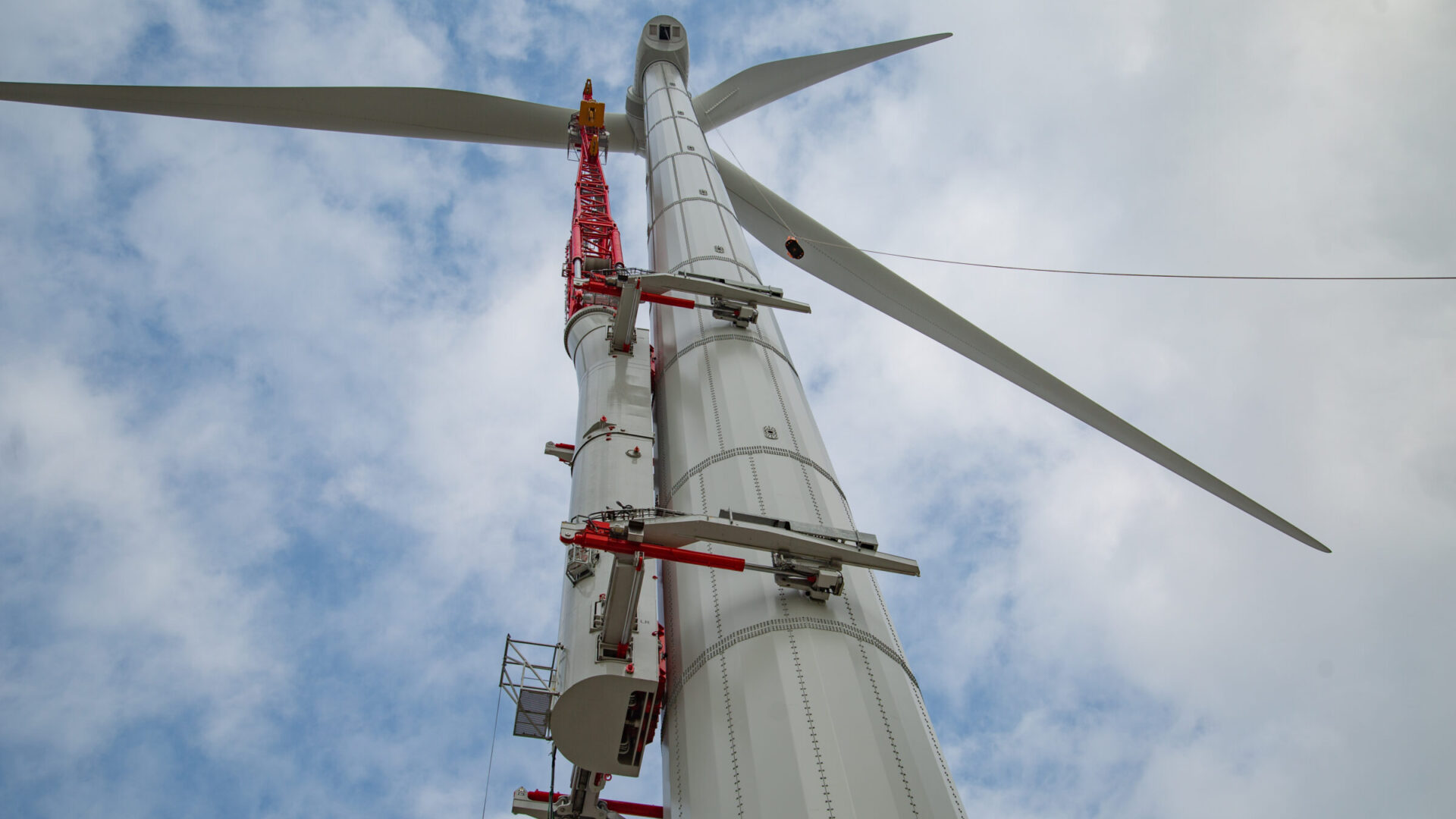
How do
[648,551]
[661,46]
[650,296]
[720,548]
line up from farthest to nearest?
[661,46] → [650,296] → [720,548] → [648,551]

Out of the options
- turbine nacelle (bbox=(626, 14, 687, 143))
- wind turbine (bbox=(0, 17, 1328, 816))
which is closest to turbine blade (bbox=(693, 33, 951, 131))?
turbine nacelle (bbox=(626, 14, 687, 143))

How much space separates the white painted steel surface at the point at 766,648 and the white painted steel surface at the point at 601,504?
2.01ft

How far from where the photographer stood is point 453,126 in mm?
26422

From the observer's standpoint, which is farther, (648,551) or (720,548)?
(720,548)

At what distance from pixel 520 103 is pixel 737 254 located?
13.1 meters

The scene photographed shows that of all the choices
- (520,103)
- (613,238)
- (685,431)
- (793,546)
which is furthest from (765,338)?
(520,103)

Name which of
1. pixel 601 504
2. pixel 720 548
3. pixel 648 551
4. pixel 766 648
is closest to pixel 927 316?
pixel 720 548

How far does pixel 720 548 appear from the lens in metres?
11.6

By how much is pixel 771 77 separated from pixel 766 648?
24.0 m

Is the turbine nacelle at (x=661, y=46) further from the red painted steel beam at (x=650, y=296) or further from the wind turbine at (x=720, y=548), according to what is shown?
the red painted steel beam at (x=650, y=296)

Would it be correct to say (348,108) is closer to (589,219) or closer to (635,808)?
(589,219)

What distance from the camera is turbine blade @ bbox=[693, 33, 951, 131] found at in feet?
97.2

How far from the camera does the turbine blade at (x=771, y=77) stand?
29.6 meters

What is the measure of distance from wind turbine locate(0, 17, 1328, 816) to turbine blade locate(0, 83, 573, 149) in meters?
0.08
